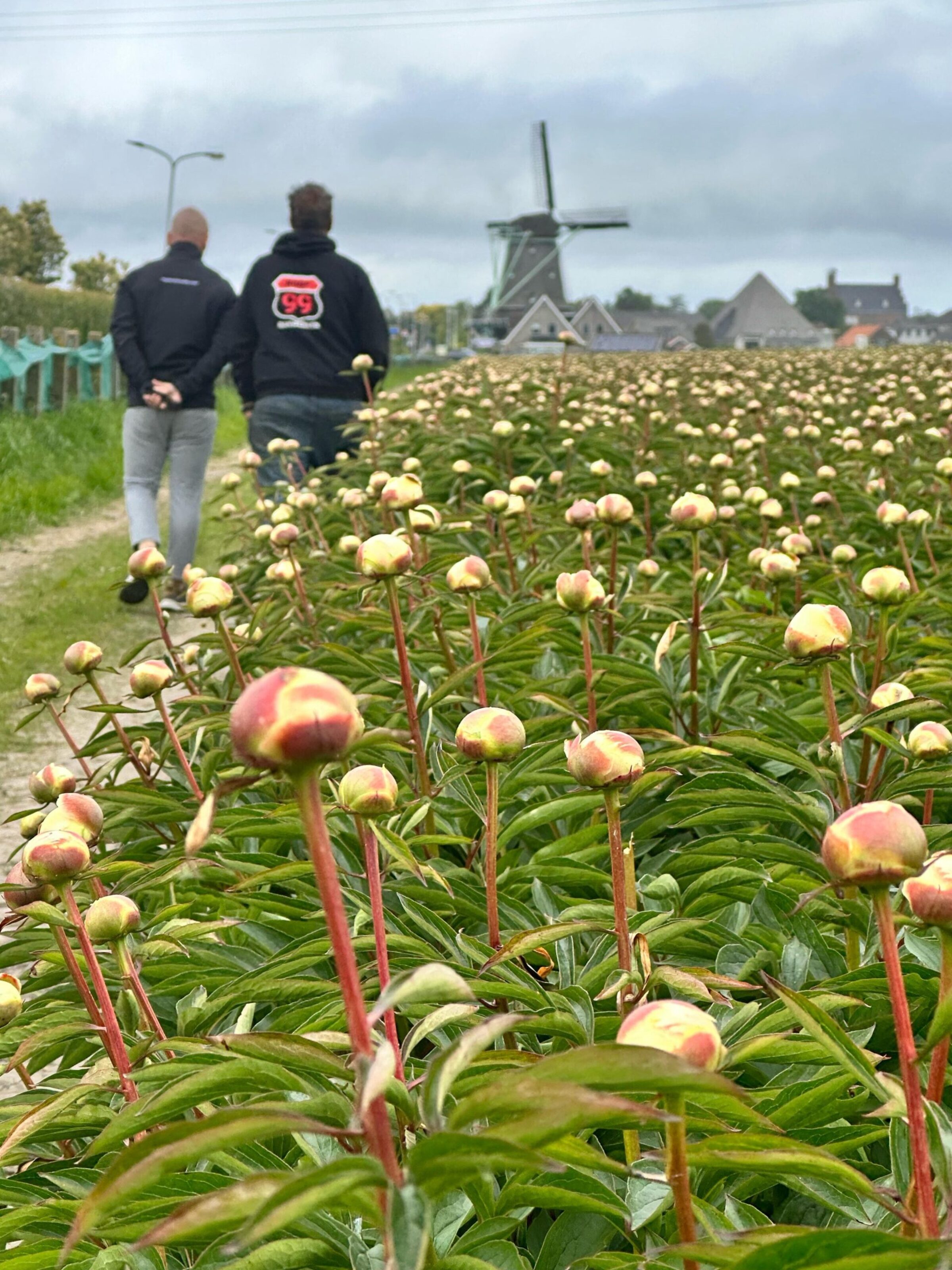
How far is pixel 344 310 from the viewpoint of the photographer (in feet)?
18.4

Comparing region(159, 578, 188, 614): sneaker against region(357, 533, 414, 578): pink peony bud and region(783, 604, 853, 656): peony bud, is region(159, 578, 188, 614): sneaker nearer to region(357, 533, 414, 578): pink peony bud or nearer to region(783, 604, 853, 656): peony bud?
region(357, 533, 414, 578): pink peony bud

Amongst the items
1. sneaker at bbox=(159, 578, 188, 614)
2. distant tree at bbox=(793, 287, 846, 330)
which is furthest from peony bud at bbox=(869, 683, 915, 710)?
distant tree at bbox=(793, 287, 846, 330)

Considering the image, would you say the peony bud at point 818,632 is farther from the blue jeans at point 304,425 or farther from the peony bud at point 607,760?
the blue jeans at point 304,425

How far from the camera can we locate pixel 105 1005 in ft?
2.82

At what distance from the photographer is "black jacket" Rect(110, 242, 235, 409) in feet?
19.2

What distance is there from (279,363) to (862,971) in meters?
4.87

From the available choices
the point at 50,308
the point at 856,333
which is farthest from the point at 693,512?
the point at 856,333

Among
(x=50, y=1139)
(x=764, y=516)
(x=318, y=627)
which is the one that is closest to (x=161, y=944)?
(x=50, y=1139)

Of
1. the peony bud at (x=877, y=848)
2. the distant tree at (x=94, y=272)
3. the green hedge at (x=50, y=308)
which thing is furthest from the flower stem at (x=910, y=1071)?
the distant tree at (x=94, y=272)

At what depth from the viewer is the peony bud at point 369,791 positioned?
2.95 feet

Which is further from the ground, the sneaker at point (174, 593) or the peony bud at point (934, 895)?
the peony bud at point (934, 895)

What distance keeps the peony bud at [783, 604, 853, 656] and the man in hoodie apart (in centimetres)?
442

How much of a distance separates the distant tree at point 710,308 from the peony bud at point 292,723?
7793 cm

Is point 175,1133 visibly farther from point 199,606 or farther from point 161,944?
point 199,606
